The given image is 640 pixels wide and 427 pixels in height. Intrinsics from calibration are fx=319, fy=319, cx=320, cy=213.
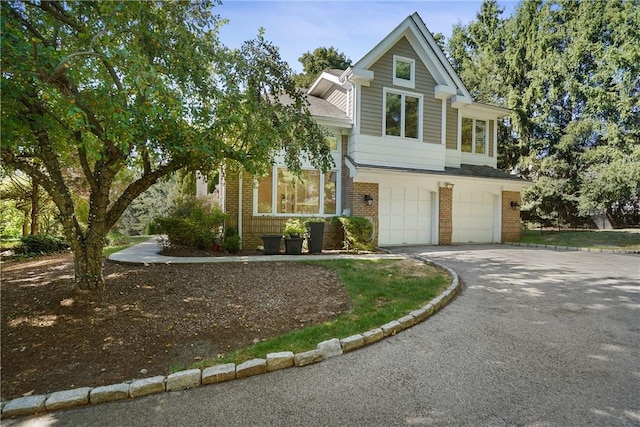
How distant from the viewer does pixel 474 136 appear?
15195 millimetres

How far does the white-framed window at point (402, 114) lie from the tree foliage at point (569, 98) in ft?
35.3

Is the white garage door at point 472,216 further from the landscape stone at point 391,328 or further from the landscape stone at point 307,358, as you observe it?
the landscape stone at point 307,358

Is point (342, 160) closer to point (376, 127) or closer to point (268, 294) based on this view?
point (376, 127)

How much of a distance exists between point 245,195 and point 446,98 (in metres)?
9.17

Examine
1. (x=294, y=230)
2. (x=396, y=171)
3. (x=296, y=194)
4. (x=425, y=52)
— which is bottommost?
(x=294, y=230)

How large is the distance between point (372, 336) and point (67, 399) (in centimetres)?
316

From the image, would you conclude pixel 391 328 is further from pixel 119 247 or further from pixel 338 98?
pixel 338 98

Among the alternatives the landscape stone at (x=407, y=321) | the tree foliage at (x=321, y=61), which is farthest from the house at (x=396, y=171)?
the tree foliage at (x=321, y=61)

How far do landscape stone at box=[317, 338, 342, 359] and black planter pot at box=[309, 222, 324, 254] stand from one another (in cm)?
648

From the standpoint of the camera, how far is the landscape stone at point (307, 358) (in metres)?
3.50

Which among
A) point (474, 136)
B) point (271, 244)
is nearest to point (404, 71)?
point (474, 136)

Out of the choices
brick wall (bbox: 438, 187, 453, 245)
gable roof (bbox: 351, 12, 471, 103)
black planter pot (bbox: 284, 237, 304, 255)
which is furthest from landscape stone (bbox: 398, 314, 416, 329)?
gable roof (bbox: 351, 12, 471, 103)

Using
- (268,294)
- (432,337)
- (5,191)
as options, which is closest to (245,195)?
(268,294)

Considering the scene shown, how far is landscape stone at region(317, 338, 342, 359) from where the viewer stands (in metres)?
3.67
